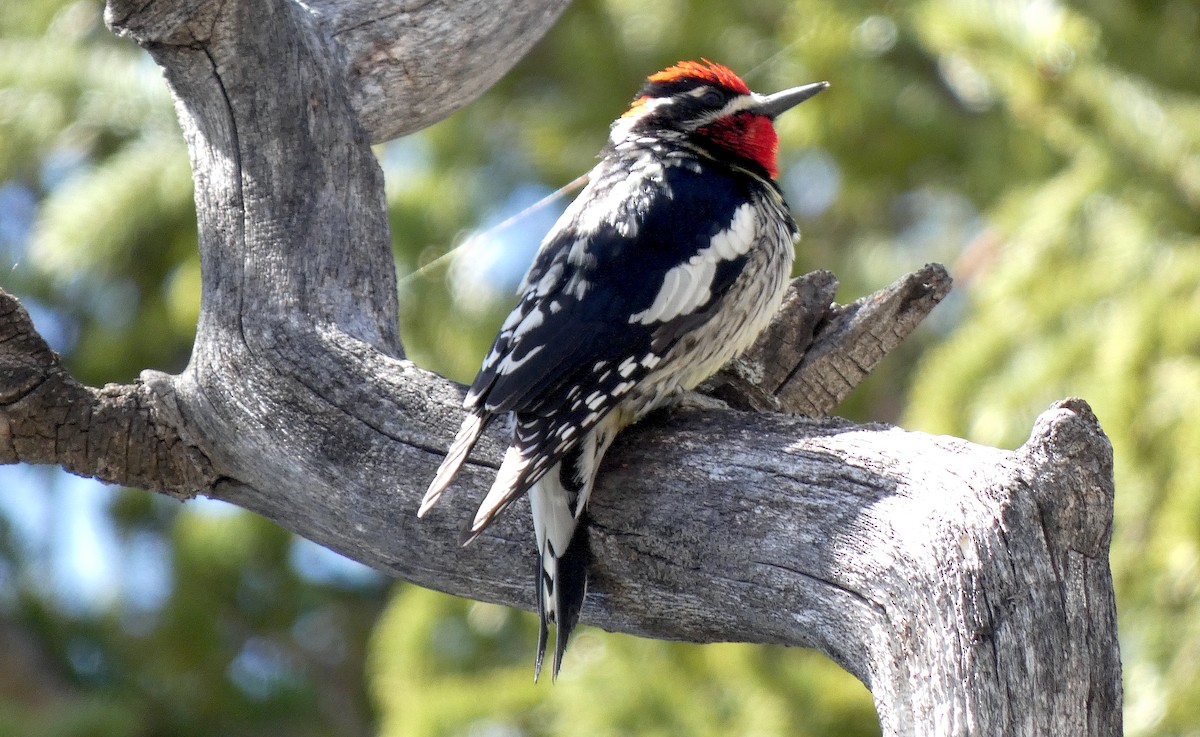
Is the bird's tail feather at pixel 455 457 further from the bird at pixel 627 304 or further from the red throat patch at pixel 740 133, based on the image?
the red throat patch at pixel 740 133

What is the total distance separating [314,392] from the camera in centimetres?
231

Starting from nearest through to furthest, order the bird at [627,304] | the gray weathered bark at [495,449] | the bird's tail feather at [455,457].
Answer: the gray weathered bark at [495,449], the bird's tail feather at [455,457], the bird at [627,304]

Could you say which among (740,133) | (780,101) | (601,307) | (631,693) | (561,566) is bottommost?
(631,693)

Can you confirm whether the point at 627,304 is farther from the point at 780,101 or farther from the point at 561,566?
the point at 780,101

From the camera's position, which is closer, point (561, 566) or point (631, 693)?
point (561, 566)

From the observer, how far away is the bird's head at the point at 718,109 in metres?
2.97

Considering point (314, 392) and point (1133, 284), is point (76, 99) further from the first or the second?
point (1133, 284)

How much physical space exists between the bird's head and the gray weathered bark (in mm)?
372

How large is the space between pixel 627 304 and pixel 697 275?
180 millimetres

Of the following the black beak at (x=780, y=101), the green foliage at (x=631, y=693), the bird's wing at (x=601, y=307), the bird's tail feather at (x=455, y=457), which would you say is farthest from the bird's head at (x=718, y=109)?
the green foliage at (x=631, y=693)

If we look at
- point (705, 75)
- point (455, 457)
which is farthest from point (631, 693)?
point (455, 457)

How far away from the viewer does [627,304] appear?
Result: 93.8 inches

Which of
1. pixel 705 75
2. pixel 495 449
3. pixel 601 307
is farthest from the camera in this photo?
pixel 705 75

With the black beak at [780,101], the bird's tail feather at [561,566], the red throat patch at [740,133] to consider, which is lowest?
the bird's tail feather at [561,566]
